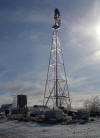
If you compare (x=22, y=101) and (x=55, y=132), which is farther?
(x=22, y=101)

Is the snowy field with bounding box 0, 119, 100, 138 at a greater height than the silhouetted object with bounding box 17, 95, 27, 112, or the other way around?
the silhouetted object with bounding box 17, 95, 27, 112

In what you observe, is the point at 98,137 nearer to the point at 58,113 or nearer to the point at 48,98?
the point at 58,113

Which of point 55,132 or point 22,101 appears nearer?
point 55,132

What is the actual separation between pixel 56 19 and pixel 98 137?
3552 centimetres

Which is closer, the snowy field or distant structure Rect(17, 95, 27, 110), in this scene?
the snowy field

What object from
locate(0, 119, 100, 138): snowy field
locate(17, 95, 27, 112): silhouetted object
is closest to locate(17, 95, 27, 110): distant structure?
locate(17, 95, 27, 112): silhouetted object

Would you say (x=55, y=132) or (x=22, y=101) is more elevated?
(x=22, y=101)

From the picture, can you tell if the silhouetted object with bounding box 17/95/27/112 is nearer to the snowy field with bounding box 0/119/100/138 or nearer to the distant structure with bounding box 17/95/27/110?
the distant structure with bounding box 17/95/27/110

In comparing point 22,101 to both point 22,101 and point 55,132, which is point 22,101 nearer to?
point 22,101

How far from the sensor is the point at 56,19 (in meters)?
48.7

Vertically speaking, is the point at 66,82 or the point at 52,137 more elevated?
the point at 66,82

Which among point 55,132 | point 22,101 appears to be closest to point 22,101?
point 22,101

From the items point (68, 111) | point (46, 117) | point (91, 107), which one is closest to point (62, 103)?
point (68, 111)

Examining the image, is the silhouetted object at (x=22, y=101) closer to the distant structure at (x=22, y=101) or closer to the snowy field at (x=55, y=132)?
the distant structure at (x=22, y=101)
